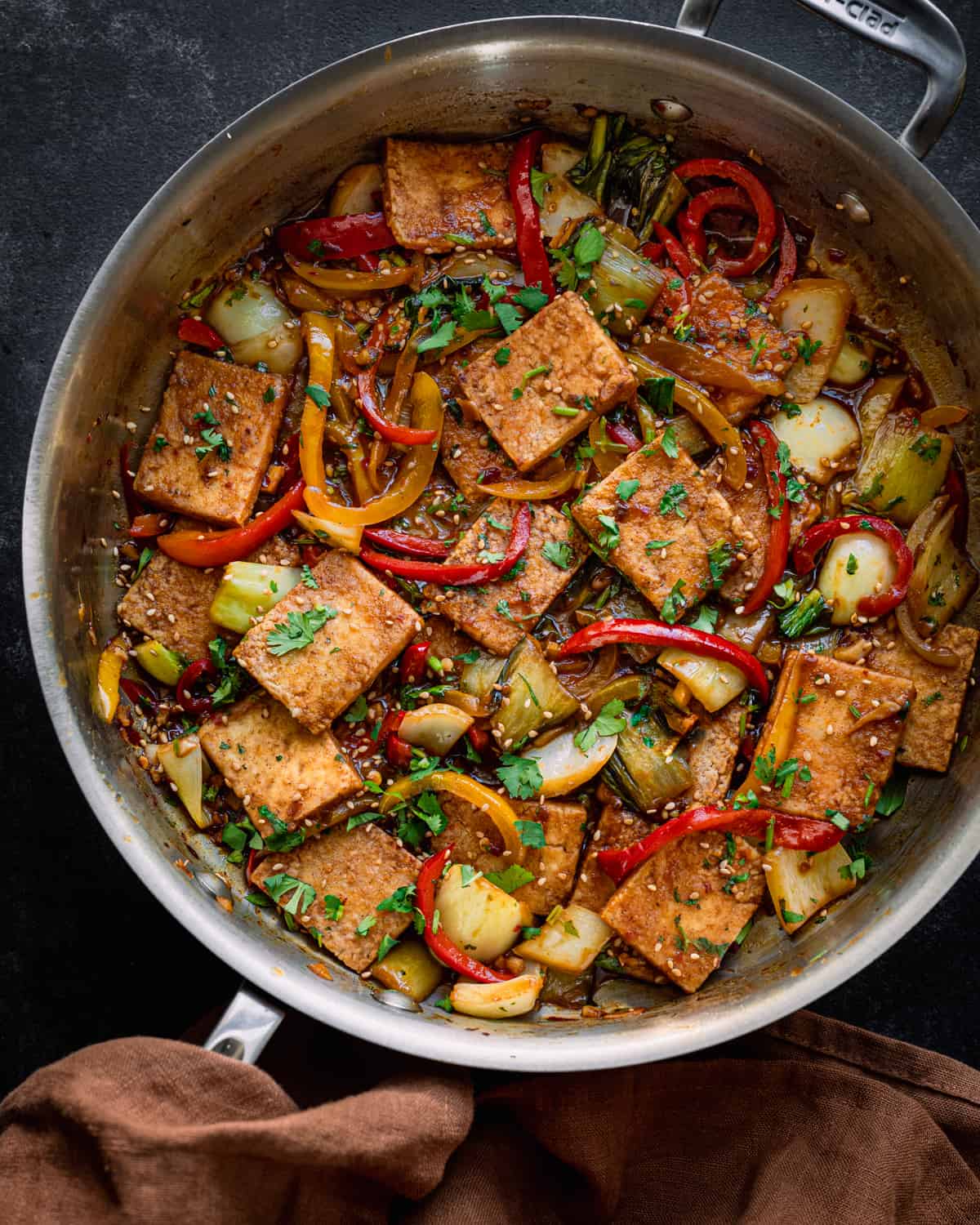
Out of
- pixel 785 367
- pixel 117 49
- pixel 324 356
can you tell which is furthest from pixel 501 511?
pixel 117 49

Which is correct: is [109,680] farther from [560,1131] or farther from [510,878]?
[560,1131]

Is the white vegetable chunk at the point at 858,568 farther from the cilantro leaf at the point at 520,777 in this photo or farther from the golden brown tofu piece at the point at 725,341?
the cilantro leaf at the point at 520,777

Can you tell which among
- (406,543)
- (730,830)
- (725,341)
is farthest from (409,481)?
(730,830)

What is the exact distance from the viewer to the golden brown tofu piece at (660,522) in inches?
142

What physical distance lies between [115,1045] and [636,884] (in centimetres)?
180

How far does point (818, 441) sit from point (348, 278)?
1.86 meters

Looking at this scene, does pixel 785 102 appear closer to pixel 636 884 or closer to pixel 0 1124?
pixel 636 884

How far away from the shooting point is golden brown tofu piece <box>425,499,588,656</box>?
3.62 meters

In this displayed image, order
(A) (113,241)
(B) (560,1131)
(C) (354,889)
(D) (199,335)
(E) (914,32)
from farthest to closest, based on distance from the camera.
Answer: (A) (113,241) < (D) (199,335) < (C) (354,889) < (B) (560,1131) < (E) (914,32)

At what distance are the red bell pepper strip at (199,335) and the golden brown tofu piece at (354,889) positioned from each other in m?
1.89

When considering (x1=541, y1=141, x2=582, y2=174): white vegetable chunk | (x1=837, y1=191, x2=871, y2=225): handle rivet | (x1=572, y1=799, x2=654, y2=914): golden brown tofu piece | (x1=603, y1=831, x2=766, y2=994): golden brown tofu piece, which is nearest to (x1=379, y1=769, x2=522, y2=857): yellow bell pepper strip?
(x1=572, y1=799, x2=654, y2=914): golden brown tofu piece

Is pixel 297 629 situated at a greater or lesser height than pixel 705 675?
lesser

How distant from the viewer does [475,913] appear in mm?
3523

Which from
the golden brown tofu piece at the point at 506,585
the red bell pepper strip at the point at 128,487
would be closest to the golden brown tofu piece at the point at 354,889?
the golden brown tofu piece at the point at 506,585
